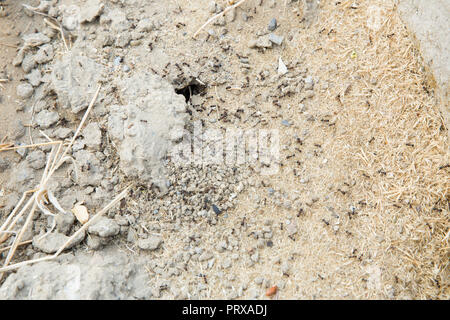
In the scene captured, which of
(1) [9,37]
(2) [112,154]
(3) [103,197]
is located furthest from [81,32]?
(3) [103,197]

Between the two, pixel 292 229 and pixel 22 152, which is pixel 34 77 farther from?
pixel 292 229

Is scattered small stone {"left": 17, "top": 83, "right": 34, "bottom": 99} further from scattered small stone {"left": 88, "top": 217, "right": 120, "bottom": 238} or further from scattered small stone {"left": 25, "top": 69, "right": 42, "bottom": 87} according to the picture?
scattered small stone {"left": 88, "top": 217, "right": 120, "bottom": 238}

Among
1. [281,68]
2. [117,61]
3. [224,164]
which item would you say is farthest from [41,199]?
[281,68]

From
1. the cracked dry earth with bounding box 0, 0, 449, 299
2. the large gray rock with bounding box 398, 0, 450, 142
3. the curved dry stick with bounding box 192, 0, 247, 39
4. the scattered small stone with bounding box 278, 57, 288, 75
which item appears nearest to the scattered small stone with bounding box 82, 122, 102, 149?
the cracked dry earth with bounding box 0, 0, 449, 299

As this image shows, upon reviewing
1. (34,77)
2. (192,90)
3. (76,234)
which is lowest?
(76,234)

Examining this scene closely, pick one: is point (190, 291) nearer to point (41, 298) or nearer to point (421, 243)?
point (41, 298)

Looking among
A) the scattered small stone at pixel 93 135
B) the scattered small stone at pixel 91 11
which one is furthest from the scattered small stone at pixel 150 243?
the scattered small stone at pixel 91 11
